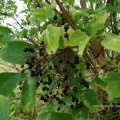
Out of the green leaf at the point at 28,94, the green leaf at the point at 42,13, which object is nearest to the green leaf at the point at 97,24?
the green leaf at the point at 42,13

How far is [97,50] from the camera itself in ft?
4.11

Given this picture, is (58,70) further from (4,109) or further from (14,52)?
(4,109)

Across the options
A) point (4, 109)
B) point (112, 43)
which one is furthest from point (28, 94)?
point (112, 43)

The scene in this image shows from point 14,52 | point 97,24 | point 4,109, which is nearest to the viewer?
→ point 4,109

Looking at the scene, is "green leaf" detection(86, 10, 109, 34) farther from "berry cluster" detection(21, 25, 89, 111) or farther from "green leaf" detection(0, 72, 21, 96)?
"green leaf" detection(0, 72, 21, 96)

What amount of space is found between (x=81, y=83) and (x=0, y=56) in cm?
24

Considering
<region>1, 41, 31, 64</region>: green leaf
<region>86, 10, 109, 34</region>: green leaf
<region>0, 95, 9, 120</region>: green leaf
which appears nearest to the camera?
<region>0, 95, 9, 120</region>: green leaf

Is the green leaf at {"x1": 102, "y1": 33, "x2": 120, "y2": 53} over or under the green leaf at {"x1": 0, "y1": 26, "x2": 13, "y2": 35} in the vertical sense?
under

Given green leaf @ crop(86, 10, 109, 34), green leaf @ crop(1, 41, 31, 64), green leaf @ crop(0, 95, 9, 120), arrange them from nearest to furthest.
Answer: green leaf @ crop(0, 95, 9, 120)
green leaf @ crop(86, 10, 109, 34)
green leaf @ crop(1, 41, 31, 64)

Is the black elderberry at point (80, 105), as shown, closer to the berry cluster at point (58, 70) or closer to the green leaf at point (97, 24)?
the berry cluster at point (58, 70)

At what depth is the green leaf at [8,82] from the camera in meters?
0.78

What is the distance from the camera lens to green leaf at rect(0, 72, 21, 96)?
783 millimetres

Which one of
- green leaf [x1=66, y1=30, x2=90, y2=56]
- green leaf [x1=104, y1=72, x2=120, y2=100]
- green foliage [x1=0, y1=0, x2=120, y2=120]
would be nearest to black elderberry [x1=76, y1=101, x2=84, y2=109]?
green foliage [x1=0, y1=0, x2=120, y2=120]

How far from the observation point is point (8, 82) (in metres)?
0.79
